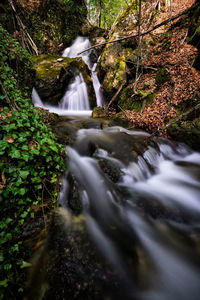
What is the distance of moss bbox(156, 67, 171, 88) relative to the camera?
6.37 meters

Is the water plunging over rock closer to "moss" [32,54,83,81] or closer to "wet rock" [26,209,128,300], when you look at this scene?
"wet rock" [26,209,128,300]

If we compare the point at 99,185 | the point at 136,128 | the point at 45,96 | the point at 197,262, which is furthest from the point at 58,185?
the point at 45,96

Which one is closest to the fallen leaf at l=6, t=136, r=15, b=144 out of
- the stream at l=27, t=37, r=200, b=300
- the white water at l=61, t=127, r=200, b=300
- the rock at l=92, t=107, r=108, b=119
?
the stream at l=27, t=37, r=200, b=300

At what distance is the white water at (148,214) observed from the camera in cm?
182

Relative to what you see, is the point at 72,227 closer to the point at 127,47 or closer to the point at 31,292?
the point at 31,292

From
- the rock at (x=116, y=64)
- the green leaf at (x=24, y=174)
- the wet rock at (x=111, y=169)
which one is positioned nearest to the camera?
the green leaf at (x=24, y=174)

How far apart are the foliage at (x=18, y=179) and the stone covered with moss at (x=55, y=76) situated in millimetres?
5139

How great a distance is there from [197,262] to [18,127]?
3.54 meters

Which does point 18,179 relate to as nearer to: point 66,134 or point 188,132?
point 66,134

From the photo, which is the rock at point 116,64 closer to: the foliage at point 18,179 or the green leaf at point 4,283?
the foliage at point 18,179

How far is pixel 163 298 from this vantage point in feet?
5.27

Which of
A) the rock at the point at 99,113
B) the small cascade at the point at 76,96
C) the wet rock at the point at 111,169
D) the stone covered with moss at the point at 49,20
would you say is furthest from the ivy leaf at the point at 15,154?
the stone covered with moss at the point at 49,20

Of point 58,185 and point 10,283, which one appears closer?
point 10,283

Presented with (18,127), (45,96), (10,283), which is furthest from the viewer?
(45,96)
